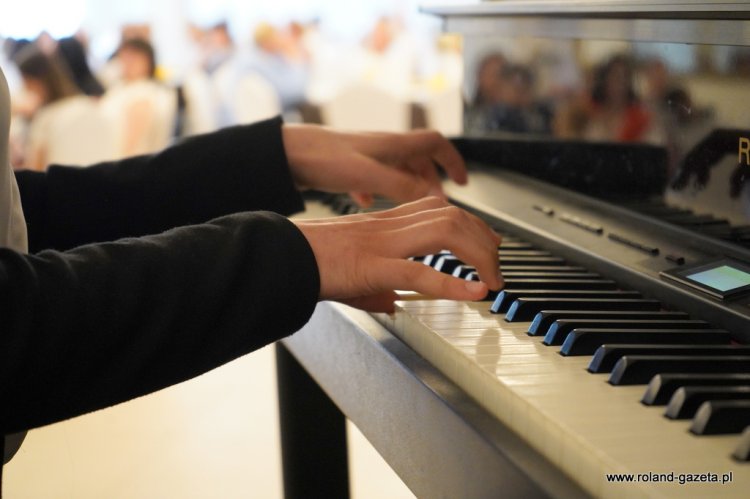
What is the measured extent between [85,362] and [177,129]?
6.64 metres

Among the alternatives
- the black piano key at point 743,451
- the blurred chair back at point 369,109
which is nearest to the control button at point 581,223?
the black piano key at point 743,451

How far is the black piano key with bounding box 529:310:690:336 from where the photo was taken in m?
1.04

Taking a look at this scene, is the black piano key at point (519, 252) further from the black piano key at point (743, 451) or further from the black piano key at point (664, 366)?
the black piano key at point (743, 451)

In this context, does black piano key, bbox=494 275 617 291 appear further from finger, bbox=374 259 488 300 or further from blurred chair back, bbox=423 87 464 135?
blurred chair back, bbox=423 87 464 135

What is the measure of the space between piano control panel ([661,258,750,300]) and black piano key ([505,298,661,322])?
50 millimetres

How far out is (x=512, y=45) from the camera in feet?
6.10

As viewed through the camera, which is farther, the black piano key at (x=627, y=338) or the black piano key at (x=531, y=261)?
the black piano key at (x=531, y=261)

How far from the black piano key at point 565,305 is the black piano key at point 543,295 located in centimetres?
2

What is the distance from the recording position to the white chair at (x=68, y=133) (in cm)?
632

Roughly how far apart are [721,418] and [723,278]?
0.38 metres

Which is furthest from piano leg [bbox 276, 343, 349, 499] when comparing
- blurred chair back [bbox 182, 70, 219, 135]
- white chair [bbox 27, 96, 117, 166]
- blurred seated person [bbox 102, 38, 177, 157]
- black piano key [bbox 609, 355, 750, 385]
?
blurred chair back [bbox 182, 70, 219, 135]

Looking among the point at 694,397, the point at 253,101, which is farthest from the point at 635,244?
the point at 253,101

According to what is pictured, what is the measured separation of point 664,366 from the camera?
90 centimetres

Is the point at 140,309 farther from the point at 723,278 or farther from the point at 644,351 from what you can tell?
the point at 723,278
